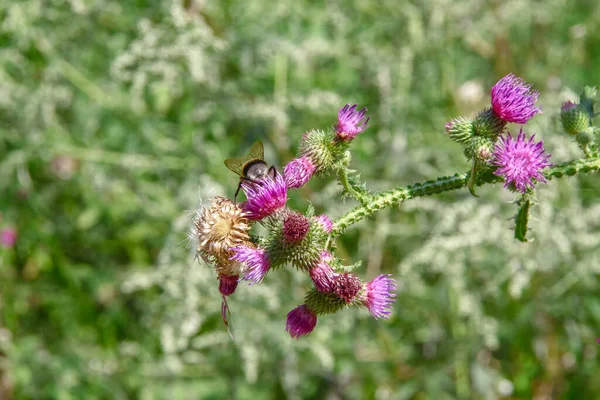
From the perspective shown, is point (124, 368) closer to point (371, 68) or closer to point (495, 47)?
point (371, 68)

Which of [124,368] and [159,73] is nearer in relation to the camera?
[159,73]

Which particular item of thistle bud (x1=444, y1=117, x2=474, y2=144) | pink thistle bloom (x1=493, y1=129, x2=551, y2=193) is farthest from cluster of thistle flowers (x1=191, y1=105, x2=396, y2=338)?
pink thistle bloom (x1=493, y1=129, x2=551, y2=193)

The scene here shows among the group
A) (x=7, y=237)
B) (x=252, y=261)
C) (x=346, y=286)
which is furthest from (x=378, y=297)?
(x=7, y=237)

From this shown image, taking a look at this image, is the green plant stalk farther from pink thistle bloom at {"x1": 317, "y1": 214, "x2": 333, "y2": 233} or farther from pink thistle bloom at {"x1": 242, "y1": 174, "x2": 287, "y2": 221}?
pink thistle bloom at {"x1": 242, "y1": 174, "x2": 287, "y2": 221}

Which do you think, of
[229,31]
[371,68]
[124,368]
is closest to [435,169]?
[371,68]

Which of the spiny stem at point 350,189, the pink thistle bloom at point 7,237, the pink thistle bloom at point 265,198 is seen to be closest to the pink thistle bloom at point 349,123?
the spiny stem at point 350,189
